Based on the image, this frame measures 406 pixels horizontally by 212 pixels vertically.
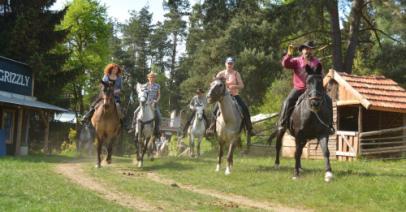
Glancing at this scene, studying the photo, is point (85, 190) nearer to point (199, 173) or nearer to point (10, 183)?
point (10, 183)

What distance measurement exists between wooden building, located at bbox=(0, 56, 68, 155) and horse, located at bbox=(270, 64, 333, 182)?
17320 mm

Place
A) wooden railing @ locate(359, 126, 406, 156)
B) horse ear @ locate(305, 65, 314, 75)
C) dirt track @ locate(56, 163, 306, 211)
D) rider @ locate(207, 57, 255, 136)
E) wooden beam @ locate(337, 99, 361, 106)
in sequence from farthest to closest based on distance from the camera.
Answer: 1. wooden beam @ locate(337, 99, 361, 106)
2. wooden railing @ locate(359, 126, 406, 156)
3. rider @ locate(207, 57, 255, 136)
4. horse ear @ locate(305, 65, 314, 75)
5. dirt track @ locate(56, 163, 306, 211)

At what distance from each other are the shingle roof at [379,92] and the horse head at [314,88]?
11844 millimetres

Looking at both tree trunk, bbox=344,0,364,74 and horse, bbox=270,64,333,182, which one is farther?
tree trunk, bbox=344,0,364,74

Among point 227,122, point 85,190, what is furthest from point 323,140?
point 85,190

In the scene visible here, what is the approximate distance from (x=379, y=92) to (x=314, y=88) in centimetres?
1412

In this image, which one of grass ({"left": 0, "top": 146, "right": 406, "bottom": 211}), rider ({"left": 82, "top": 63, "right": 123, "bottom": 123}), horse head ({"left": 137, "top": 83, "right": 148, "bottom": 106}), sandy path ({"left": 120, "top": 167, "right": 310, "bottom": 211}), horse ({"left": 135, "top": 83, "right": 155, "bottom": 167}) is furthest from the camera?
horse ({"left": 135, "top": 83, "right": 155, "bottom": 167})

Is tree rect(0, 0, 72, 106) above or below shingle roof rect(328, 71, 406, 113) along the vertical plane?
above

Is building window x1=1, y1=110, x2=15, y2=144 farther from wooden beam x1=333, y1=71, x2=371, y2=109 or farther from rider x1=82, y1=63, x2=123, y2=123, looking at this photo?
wooden beam x1=333, y1=71, x2=371, y2=109

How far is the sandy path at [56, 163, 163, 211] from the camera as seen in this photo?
10.6m

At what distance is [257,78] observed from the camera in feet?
166

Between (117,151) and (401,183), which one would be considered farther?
(117,151)

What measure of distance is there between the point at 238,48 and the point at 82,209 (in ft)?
88.5

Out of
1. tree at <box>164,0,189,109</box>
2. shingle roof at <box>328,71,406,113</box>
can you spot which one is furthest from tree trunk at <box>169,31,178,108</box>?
shingle roof at <box>328,71,406,113</box>
